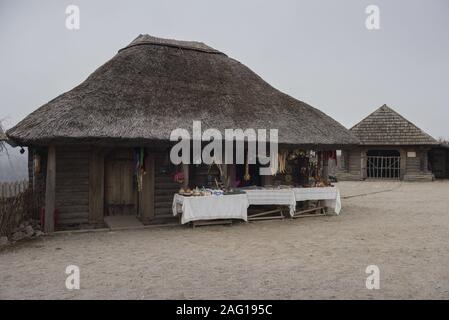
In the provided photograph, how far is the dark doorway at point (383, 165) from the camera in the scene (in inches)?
1057

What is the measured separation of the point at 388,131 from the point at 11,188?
76.9 ft

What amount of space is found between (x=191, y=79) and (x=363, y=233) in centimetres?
704

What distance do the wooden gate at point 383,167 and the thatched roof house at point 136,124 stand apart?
1496 cm

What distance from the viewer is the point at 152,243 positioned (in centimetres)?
865

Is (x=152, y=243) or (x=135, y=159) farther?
(x=135, y=159)

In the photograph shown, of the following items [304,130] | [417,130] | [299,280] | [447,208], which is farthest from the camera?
[417,130]

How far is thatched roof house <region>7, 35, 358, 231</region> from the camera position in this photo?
967cm

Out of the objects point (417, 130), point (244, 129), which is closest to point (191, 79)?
point (244, 129)

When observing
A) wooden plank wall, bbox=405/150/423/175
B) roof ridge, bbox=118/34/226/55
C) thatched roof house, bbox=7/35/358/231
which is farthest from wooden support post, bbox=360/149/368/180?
roof ridge, bbox=118/34/226/55

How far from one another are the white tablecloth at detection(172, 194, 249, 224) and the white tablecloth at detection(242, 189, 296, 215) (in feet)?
1.34

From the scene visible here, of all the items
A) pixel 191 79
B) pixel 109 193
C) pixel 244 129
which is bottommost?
pixel 109 193

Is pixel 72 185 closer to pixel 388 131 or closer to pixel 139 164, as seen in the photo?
pixel 139 164
